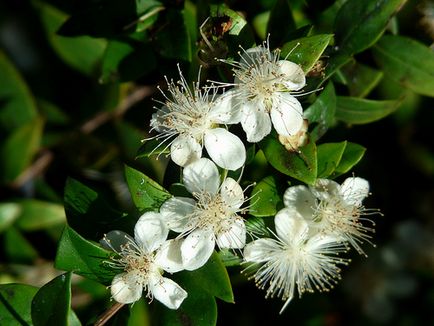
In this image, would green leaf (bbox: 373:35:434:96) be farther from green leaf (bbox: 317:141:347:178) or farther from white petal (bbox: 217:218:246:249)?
white petal (bbox: 217:218:246:249)

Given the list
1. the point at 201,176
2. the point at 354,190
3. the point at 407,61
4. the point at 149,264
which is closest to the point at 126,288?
the point at 149,264

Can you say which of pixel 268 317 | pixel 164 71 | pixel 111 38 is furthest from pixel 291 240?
pixel 268 317

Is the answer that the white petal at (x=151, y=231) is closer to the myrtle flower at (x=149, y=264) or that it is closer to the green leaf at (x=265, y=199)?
the myrtle flower at (x=149, y=264)

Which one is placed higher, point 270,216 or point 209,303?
point 270,216

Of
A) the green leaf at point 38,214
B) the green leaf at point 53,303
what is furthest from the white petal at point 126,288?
→ the green leaf at point 38,214

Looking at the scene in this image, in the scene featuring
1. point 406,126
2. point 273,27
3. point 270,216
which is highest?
point 273,27

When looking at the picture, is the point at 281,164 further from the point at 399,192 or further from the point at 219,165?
the point at 399,192
